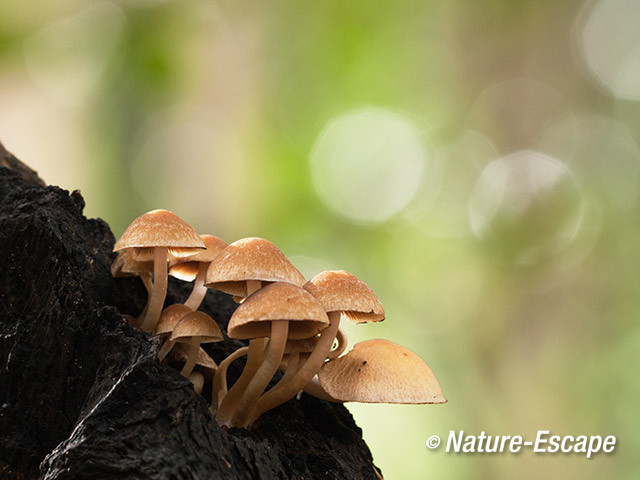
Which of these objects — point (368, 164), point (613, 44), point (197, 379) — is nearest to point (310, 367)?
point (197, 379)

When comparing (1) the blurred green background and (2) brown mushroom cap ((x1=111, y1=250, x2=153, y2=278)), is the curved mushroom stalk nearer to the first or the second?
(2) brown mushroom cap ((x1=111, y1=250, x2=153, y2=278))

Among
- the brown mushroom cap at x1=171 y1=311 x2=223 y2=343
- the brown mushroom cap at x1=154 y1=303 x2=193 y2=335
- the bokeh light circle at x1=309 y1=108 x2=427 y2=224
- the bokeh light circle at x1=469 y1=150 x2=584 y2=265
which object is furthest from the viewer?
the bokeh light circle at x1=309 y1=108 x2=427 y2=224

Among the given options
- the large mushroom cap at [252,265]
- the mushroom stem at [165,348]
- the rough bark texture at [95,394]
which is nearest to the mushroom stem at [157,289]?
the mushroom stem at [165,348]

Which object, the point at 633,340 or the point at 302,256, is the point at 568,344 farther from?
the point at 302,256

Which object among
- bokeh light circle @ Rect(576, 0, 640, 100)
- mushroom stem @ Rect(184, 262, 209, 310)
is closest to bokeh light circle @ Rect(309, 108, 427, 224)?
bokeh light circle @ Rect(576, 0, 640, 100)

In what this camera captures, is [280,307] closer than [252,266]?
Yes

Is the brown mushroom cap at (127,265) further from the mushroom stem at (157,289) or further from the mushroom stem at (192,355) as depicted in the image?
the mushroom stem at (192,355)

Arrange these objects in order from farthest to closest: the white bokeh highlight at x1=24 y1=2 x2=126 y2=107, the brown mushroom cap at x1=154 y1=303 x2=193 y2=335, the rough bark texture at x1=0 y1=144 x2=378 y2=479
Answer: the white bokeh highlight at x1=24 y1=2 x2=126 y2=107 < the brown mushroom cap at x1=154 y1=303 x2=193 y2=335 < the rough bark texture at x1=0 y1=144 x2=378 y2=479

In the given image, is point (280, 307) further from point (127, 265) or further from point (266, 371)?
point (127, 265)
